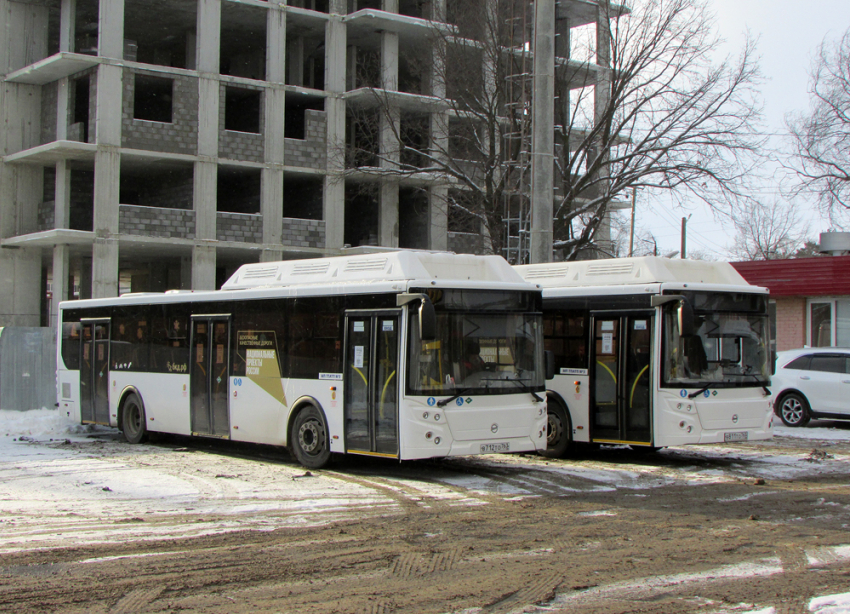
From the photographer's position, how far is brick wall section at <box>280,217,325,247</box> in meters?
38.3

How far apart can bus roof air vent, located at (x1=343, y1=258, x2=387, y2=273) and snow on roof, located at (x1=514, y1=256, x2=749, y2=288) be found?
330 cm

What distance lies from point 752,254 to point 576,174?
53.6 metres

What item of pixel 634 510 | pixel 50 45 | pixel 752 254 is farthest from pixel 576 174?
pixel 752 254

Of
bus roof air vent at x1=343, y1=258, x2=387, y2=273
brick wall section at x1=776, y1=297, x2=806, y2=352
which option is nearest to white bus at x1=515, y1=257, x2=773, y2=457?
bus roof air vent at x1=343, y1=258, x2=387, y2=273

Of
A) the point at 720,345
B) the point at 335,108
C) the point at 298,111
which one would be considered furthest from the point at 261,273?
the point at 298,111

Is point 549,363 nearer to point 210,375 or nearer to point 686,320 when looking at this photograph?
point 686,320

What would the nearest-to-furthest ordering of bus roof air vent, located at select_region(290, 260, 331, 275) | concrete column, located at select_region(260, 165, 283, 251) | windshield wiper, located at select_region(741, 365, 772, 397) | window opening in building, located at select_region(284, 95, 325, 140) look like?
1. windshield wiper, located at select_region(741, 365, 772, 397)
2. bus roof air vent, located at select_region(290, 260, 331, 275)
3. concrete column, located at select_region(260, 165, 283, 251)
4. window opening in building, located at select_region(284, 95, 325, 140)

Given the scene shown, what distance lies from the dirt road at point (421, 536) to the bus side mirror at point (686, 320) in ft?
6.38

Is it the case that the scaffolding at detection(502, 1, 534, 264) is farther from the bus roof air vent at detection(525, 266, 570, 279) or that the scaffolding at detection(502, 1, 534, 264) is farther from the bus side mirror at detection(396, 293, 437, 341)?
the bus side mirror at detection(396, 293, 437, 341)

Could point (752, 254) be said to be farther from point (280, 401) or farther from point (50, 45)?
point (280, 401)

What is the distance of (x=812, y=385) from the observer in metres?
20.1

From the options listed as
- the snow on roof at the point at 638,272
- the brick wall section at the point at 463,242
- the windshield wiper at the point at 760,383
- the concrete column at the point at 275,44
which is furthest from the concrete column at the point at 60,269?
the windshield wiper at the point at 760,383

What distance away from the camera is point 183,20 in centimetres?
3844

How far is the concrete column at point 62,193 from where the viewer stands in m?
35.5
